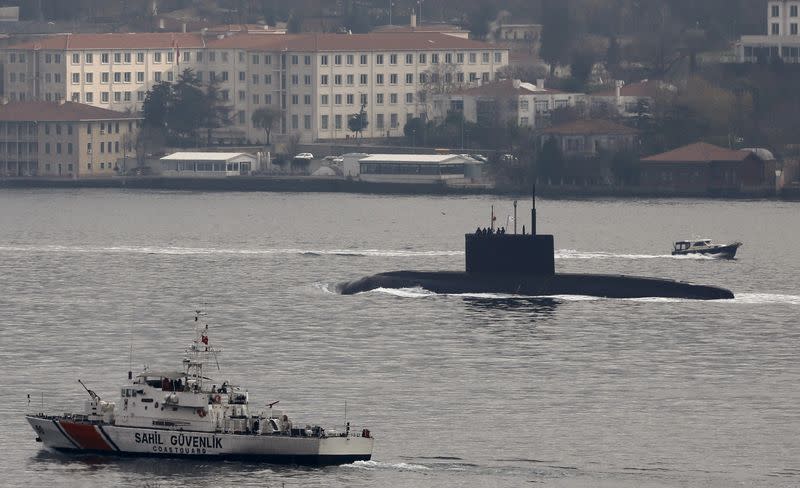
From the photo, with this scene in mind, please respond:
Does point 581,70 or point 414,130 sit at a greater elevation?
point 581,70

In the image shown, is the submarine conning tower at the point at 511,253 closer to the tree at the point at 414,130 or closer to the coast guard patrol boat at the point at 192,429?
the coast guard patrol boat at the point at 192,429

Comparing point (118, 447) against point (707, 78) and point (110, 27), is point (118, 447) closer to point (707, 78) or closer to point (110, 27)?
point (707, 78)

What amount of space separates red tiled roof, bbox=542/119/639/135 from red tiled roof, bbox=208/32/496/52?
1727 centimetres

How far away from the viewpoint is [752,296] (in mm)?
79500

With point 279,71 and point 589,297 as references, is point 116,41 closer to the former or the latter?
point 279,71

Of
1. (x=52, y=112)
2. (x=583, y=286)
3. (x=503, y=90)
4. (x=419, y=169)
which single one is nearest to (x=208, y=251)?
(x=583, y=286)

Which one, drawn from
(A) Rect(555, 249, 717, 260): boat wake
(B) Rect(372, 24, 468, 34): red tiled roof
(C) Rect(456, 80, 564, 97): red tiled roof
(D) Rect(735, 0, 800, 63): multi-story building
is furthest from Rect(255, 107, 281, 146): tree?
(A) Rect(555, 249, 717, 260): boat wake

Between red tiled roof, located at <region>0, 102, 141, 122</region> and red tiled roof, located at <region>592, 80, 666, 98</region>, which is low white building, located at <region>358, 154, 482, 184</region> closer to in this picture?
red tiled roof, located at <region>592, 80, 666, 98</region>

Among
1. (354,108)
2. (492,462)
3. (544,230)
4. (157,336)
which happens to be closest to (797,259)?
(544,230)

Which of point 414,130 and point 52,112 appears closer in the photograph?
point 52,112

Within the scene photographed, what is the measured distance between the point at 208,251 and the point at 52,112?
4749cm

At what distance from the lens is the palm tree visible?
150 metres

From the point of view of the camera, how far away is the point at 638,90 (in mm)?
148000

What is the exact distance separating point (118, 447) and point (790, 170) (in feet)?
276
